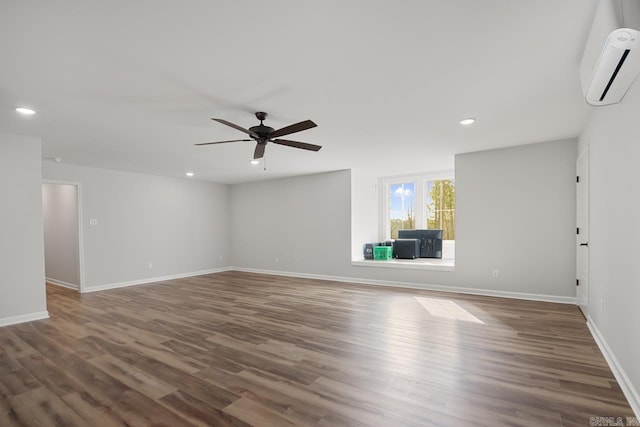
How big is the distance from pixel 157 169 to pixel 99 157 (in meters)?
1.25

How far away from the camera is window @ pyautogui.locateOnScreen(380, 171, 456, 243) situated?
684 centimetres

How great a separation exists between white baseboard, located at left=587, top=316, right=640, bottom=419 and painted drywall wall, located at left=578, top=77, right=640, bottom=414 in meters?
0.02

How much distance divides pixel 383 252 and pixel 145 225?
525 cm

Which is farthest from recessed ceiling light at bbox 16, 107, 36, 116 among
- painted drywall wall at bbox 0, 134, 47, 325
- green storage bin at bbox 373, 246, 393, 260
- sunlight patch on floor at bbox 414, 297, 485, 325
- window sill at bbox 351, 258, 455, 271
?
green storage bin at bbox 373, 246, 393, 260

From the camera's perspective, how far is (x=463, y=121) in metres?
3.71

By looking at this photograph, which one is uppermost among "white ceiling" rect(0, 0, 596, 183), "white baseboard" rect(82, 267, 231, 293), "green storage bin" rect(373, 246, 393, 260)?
"white ceiling" rect(0, 0, 596, 183)

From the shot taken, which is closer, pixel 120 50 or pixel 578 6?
pixel 578 6

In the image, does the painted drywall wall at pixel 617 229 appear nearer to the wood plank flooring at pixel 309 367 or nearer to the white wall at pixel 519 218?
the wood plank flooring at pixel 309 367

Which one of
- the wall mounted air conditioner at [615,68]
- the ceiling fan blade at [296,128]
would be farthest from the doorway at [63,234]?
the wall mounted air conditioner at [615,68]

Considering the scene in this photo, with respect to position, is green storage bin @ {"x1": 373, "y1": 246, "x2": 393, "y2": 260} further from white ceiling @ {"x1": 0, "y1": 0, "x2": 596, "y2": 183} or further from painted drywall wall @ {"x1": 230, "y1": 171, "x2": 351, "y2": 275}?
white ceiling @ {"x1": 0, "y1": 0, "x2": 596, "y2": 183}

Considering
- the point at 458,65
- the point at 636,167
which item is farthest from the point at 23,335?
the point at 636,167

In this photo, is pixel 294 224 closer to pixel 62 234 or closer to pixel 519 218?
pixel 519 218

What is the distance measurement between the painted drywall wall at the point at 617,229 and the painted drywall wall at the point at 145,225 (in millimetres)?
7598

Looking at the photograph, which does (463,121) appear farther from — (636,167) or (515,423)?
(515,423)
